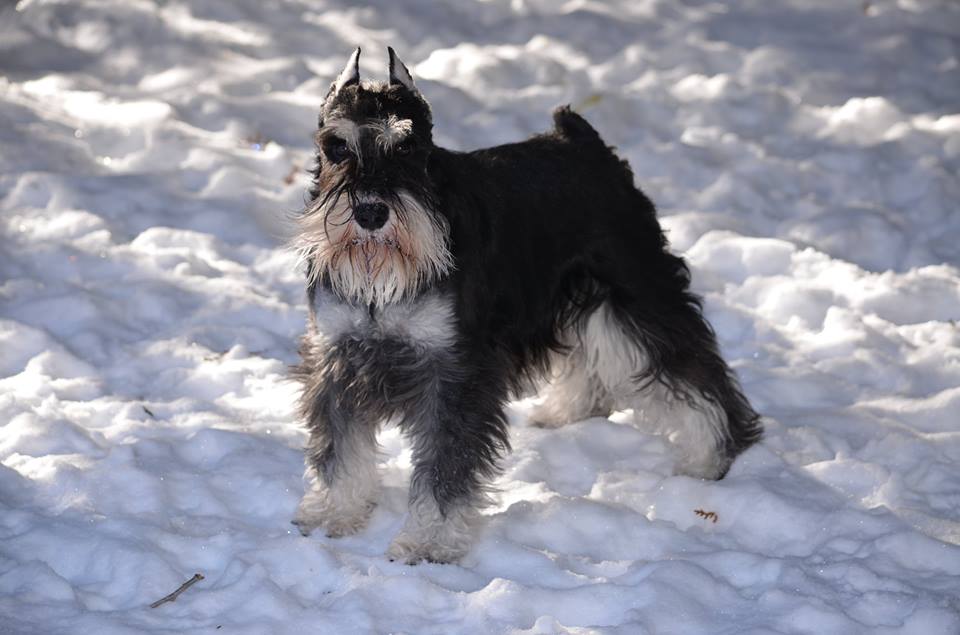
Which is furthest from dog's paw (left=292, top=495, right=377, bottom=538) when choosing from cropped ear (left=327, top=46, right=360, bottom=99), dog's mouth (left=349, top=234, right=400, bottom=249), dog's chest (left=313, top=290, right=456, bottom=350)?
cropped ear (left=327, top=46, right=360, bottom=99)

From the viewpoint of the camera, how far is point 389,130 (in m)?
3.76

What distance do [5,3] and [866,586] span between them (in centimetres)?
722

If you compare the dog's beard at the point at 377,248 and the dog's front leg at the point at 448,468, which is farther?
the dog's front leg at the point at 448,468

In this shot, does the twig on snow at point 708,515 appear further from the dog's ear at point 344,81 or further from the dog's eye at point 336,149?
the dog's ear at point 344,81

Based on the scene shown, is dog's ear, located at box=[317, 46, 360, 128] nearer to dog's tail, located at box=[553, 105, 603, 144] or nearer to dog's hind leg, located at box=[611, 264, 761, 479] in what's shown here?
A: dog's tail, located at box=[553, 105, 603, 144]

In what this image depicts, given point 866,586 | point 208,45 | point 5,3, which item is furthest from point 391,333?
point 5,3

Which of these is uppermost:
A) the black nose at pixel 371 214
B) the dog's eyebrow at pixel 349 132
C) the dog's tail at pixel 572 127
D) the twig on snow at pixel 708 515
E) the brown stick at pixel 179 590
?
the dog's tail at pixel 572 127

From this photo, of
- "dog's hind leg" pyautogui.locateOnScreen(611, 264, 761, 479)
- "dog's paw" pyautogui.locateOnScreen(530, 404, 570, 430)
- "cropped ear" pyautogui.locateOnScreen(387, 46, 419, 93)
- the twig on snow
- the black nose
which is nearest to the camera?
the black nose

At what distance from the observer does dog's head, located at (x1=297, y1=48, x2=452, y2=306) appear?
3.76 meters

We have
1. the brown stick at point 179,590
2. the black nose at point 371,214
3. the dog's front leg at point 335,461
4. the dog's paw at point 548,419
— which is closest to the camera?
the black nose at point 371,214

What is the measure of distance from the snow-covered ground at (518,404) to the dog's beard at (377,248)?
101cm

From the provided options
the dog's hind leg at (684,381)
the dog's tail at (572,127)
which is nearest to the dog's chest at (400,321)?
the dog's hind leg at (684,381)

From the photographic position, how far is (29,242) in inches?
245

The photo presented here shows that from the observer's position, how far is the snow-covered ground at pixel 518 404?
158 inches
